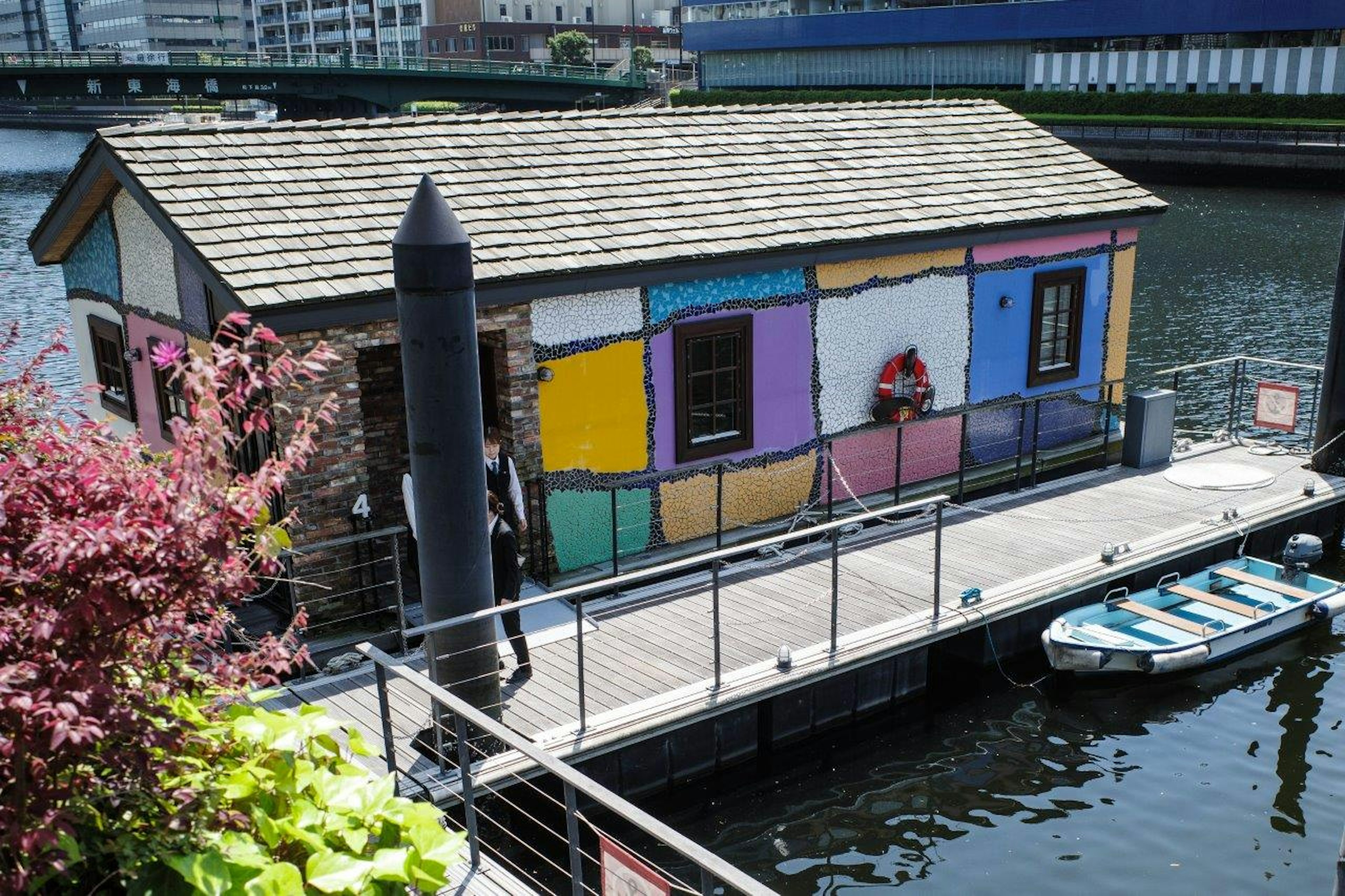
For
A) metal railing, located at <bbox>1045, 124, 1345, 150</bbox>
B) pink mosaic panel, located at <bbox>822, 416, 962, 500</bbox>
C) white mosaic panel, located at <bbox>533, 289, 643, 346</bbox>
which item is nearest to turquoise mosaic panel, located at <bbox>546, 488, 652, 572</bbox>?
white mosaic panel, located at <bbox>533, 289, 643, 346</bbox>

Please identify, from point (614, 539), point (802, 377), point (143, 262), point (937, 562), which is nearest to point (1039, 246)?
point (802, 377)

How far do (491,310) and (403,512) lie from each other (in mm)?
2329

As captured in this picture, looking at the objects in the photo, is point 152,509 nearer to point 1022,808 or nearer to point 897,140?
point 1022,808

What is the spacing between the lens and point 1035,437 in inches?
607

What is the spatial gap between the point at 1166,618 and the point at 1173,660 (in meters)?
0.54

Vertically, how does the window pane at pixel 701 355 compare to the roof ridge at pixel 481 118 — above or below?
below

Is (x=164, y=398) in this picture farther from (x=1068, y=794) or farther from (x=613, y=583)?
(x=1068, y=794)

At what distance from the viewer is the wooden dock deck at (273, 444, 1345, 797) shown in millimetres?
10203

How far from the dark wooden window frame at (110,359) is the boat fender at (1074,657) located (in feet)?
33.7

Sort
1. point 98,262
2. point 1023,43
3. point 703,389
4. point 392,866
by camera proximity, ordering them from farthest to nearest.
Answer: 1. point 1023,43
2. point 98,262
3. point 703,389
4. point 392,866

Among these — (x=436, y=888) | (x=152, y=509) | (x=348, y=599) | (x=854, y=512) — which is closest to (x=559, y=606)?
(x=348, y=599)

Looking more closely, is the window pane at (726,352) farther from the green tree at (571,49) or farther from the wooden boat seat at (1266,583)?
the green tree at (571,49)

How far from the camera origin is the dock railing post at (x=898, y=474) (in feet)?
48.8

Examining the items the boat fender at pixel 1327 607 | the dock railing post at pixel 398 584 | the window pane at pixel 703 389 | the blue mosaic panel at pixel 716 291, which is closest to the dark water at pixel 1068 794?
the boat fender at pixel 1327 607
